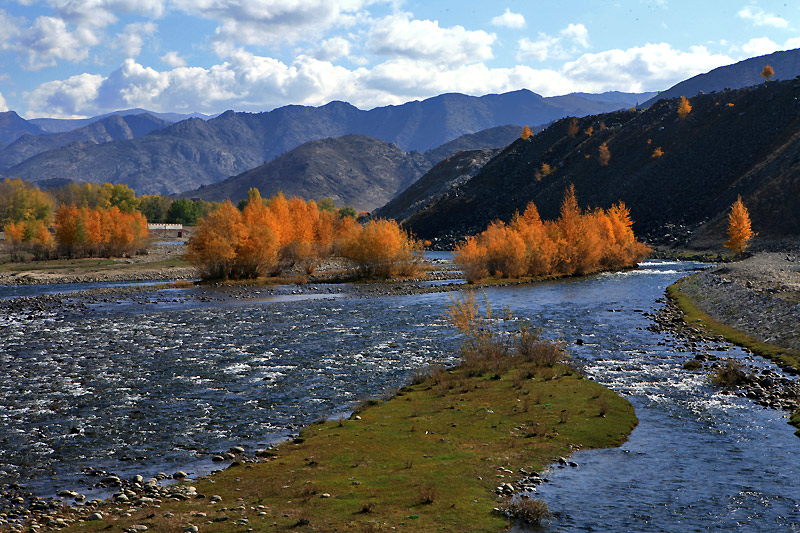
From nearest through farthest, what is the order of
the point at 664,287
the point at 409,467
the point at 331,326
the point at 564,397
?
the point at 409,467 → the point at 564,397 → the point at 331,326 → the point at 664,287

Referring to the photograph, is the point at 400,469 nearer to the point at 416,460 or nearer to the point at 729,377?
the point at 416,460

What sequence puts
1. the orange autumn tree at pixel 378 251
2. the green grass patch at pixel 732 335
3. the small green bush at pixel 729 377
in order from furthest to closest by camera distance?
the orange autumn tree at pixel 378 251 → the green grass patch at pixel 732 335 → the small green bush at pixel 729 377

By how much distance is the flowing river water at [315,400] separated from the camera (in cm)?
1744

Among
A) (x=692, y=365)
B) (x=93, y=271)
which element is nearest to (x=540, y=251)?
(x=692, y=365)

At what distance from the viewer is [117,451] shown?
2128 centimetres

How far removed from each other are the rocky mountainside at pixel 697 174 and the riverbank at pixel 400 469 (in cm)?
11253

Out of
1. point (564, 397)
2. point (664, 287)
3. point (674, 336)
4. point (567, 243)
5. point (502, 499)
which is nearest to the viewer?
point (502, 499)

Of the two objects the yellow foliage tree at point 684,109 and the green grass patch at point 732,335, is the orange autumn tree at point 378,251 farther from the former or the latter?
the yellow foliage tree at point 684,109

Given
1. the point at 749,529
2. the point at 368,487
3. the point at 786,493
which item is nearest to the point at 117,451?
the point at 368,487

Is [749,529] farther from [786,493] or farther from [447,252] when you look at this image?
[447,252]

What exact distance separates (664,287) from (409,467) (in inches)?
2361

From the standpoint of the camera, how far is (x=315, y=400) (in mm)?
27672

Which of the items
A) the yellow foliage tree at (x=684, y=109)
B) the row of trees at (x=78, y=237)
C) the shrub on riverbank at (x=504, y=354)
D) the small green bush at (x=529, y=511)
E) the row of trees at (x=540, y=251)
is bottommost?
the small green bush at (x=529, y=511)

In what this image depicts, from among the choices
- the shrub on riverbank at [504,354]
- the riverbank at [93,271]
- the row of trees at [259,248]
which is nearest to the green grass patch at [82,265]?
the riverbank at [93,271]
